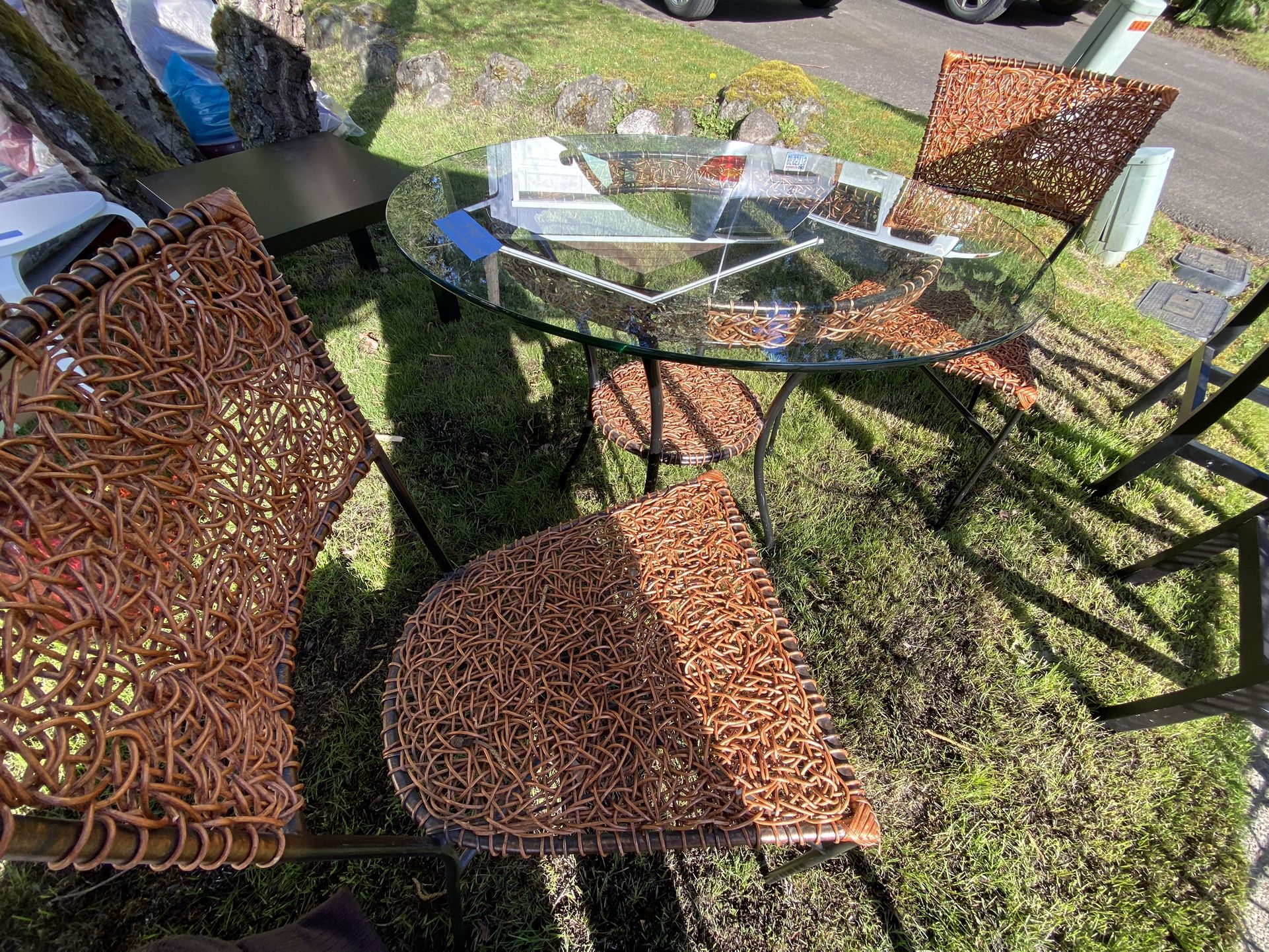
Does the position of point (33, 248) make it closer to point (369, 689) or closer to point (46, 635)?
point (369, 689)

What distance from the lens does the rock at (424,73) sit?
521 centimetres

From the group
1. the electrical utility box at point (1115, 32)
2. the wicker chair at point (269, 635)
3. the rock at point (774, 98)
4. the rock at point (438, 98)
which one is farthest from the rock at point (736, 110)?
the wicker chair at point (269, 635)

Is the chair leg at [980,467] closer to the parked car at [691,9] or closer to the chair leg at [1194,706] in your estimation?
the chair leg at [1194,706]

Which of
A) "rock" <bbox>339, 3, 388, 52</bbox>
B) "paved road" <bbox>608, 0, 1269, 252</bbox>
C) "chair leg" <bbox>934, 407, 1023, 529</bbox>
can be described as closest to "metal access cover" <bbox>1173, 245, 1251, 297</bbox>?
"paved road" <bbox>608, 0, 1269, 252</bbox>

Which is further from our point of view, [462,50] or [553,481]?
[462,50]

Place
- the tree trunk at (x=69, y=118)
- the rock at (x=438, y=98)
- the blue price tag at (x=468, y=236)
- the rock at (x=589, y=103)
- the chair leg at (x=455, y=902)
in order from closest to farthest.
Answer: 1. the chair leg at (x=455, y=902)
2. the blue price tag at (x=468, y=236)
3. the tree trunk at (x=69, y=118)
4. the rock at (x=589, y=103)
5. the rock at (x=438, y=98)

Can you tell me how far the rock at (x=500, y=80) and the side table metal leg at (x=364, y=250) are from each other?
2.77 meters

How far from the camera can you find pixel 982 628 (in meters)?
1.90

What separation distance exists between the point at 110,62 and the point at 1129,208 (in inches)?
211

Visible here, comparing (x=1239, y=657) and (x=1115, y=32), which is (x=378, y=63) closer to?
(x=1115, y=32)

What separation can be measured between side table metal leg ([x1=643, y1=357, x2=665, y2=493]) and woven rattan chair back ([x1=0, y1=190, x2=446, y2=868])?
76cm

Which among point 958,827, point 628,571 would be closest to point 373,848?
point 628,571

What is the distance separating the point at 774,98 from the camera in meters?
4.70

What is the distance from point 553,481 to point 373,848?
58.4 inches
